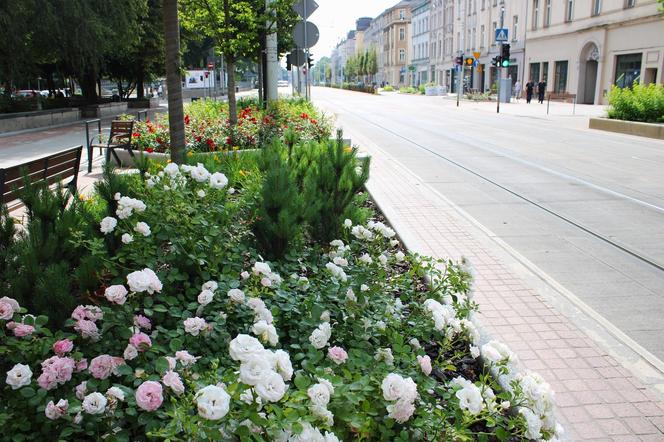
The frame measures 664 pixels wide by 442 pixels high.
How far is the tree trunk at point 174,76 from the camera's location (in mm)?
6039

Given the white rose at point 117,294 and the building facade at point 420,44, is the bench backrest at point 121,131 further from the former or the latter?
the building facade at point 420,44

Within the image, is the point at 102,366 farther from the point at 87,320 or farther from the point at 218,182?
the point at 218,182

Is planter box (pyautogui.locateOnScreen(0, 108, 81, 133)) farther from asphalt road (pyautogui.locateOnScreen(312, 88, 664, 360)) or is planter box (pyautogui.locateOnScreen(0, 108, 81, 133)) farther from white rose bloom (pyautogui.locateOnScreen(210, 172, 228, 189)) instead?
white rose bloom (pyautogui.locateOnScreen(210, 172, 228, 189))

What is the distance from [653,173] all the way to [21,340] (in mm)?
12750

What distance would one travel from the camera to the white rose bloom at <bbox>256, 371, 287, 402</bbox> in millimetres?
1793

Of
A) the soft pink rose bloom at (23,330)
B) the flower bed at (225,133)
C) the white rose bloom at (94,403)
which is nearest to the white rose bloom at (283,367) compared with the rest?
the white rose bloom at (94,403)

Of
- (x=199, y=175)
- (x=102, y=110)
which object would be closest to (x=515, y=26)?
(x=102, y=110)

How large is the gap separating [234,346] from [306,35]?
1556 cm

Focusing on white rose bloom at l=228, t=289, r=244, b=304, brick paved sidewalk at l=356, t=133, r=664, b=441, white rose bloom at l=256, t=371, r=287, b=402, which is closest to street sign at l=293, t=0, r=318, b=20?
brick paved sidewalk at l=356, t=133, r=664, b=441

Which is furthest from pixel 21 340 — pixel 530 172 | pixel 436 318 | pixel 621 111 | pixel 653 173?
pixel 621 111

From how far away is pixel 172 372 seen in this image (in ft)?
7.23

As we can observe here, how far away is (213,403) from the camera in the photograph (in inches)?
71.3

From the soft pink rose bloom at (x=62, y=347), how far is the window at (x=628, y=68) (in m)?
40.3

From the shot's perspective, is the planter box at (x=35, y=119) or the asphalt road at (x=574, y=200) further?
the planter box at (x=35, y=119)
